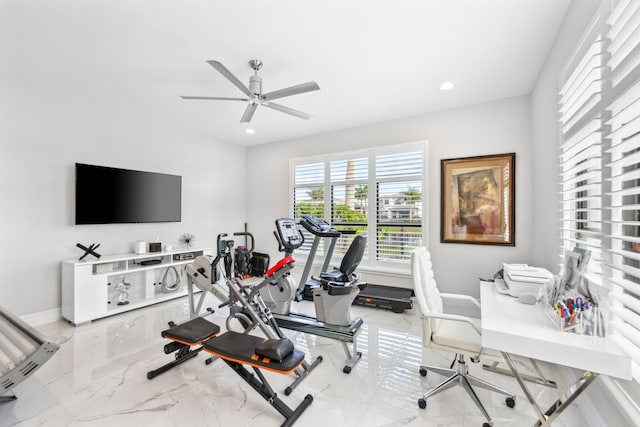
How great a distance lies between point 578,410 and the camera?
1830mm

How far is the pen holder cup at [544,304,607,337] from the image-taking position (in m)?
1.31

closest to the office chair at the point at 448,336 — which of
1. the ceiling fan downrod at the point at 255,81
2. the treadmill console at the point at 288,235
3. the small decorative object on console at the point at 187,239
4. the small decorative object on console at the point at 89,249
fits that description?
→ the treadmill console at the point at 288,235

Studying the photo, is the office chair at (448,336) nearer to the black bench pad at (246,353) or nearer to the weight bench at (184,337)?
the black bench pad at (246,353)

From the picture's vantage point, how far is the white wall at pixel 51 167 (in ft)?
10.1

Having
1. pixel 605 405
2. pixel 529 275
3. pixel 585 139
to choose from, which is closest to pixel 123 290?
pixel 529 275

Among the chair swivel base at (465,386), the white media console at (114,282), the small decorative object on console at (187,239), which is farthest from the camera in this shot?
the small decorative object on console at (187,239)

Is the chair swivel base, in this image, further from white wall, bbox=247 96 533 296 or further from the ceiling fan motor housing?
the ceiling fan motor housing

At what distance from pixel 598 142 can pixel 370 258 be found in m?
3.27

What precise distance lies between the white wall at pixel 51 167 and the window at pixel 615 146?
16.4ft

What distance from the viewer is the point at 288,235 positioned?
121 inches

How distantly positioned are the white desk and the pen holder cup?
4cm

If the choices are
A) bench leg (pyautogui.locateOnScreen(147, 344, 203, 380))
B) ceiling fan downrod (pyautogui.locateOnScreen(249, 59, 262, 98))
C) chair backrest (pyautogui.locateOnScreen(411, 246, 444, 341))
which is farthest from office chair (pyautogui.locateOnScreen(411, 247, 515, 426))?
ceiling fan downrod (pyautogui.locateOnScreen(249, 59, 262, 98))

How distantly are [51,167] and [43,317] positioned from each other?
1.80 meters

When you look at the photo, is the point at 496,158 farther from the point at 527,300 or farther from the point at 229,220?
the point at 229,220
